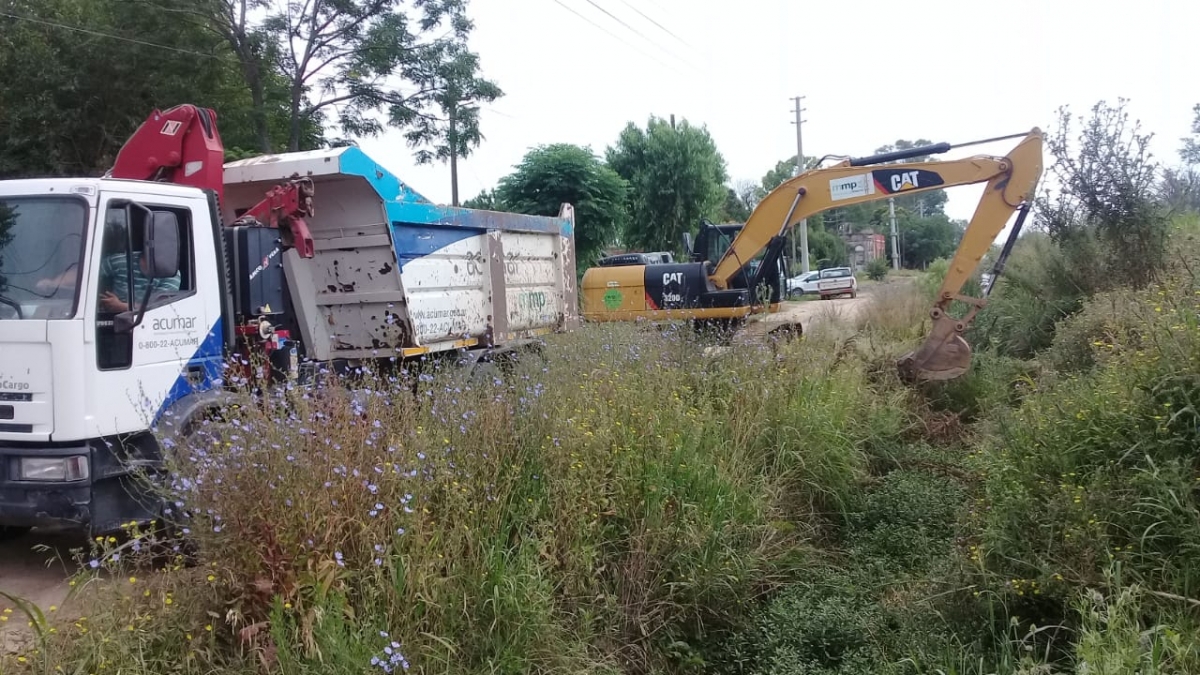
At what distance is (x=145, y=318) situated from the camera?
4883 millimetres

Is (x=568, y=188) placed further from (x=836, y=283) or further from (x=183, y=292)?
(x=183, y=292)

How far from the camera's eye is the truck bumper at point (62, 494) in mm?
4465

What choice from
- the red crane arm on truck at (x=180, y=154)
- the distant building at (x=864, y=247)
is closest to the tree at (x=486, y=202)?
the red crane arm on truck at (x=180, y=154)

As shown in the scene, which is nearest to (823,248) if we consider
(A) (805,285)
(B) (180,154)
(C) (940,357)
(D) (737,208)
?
(D) (737,208)

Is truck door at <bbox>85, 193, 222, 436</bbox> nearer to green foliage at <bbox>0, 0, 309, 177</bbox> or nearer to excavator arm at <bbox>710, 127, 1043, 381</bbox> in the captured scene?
excavator arm at <bbox>710, 127, 1043, 381</bbox>

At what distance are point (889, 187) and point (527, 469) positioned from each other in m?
7.04

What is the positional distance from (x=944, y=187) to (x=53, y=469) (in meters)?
8.89

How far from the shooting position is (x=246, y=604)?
123 inches

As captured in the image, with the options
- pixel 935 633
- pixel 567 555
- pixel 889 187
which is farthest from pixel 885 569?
pixel 889 187

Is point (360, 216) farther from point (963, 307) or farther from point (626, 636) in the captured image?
point (963, 307)

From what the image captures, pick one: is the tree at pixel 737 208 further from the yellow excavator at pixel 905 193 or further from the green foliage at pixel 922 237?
the yellow excavator at pixel 905 193

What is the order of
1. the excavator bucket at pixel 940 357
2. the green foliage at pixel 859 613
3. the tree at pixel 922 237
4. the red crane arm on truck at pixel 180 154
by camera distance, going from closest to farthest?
the green foliage at pixel 859 613
the red crane arm on truck at pixel 180 154
the excavator bucket at pixel 940 357
the tree at pixel 922 237

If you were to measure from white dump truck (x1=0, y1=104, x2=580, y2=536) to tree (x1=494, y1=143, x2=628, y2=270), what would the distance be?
46.0 ft

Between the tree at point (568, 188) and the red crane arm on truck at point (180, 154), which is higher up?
the tree at point (568, 188)
